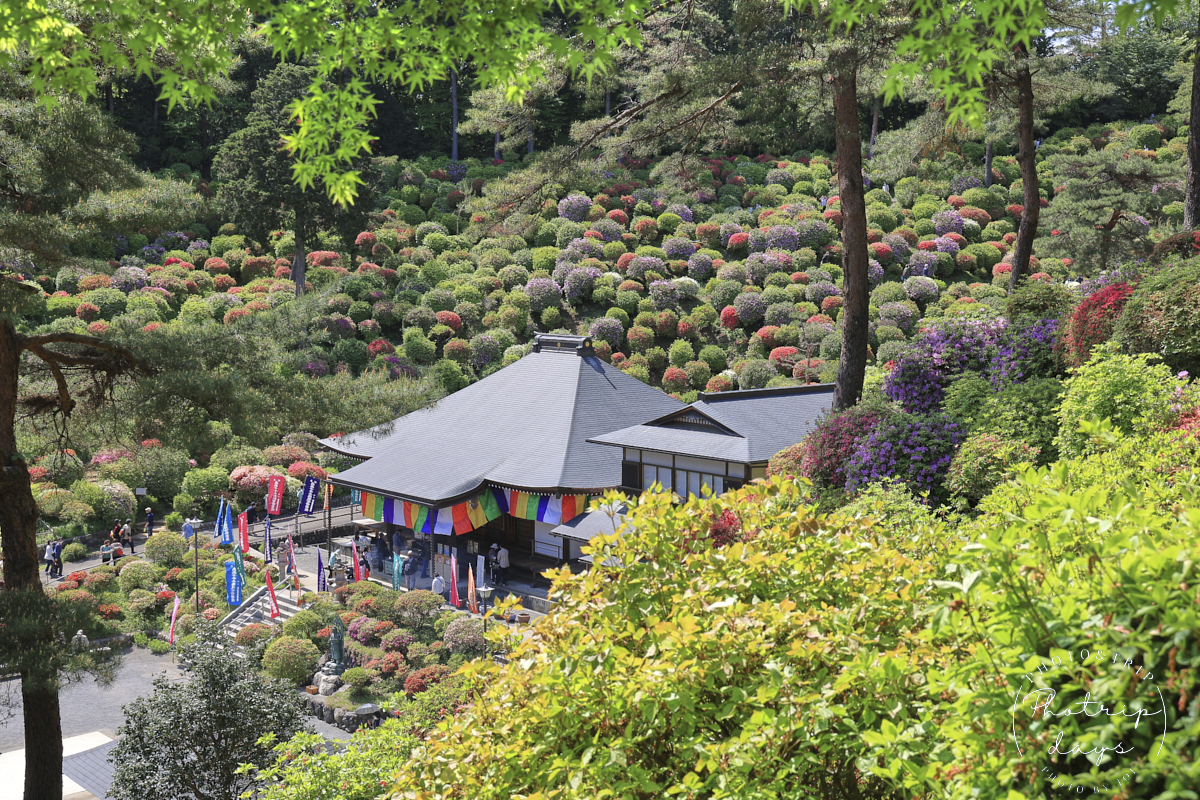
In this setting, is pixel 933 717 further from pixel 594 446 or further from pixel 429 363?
pixel 429 363

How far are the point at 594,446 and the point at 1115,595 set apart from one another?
19.3 m

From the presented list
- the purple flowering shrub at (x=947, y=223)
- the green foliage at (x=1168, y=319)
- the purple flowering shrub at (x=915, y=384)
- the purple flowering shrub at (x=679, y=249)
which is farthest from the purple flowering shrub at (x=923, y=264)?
the green foliage at (x=1168, y=319)

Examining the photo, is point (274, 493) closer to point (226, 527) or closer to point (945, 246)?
point (226, 527)

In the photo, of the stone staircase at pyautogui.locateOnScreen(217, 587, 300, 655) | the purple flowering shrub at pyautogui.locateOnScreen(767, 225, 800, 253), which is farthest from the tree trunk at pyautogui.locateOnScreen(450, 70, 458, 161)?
the stone staircase at pyautogui.locateOnScreen(217, 587, 300, 655)

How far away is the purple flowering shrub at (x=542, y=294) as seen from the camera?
108 ft

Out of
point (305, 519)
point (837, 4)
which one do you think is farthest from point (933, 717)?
point (305, 519)

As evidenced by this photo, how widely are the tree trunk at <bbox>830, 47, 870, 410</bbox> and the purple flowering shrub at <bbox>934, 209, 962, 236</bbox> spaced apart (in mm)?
25302

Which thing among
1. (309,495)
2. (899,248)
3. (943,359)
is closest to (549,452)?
(309,495)

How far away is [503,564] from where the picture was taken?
20172mm

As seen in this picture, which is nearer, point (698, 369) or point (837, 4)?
point (837, 4)

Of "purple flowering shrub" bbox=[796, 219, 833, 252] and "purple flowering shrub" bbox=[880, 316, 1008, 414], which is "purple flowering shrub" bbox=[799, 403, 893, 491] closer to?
"purple flowering shrub" bbox=[880, 316, 1008, 414]

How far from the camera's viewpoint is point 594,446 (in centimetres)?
2114

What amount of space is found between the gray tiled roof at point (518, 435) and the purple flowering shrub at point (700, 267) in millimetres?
10293

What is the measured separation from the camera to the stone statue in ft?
54.9
